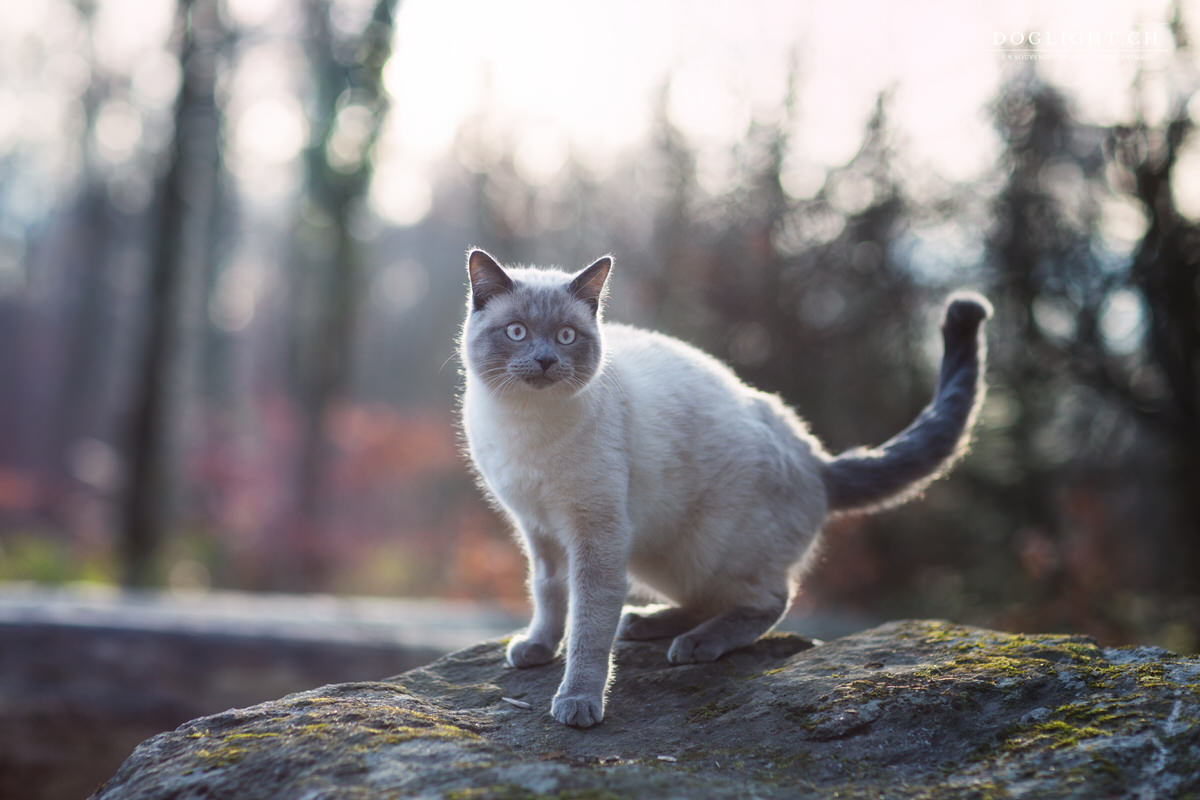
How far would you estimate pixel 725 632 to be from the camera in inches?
121

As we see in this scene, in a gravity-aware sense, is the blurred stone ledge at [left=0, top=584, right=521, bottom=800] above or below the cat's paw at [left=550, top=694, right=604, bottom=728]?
below

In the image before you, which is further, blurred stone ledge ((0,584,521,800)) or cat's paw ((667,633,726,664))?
blurred stone ledge ((0,584,521,800))

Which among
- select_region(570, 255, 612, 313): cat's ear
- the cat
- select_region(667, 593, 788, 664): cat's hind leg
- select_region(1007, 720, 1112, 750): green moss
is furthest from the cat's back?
select_region(1007, 720, 1112, 750): green moss

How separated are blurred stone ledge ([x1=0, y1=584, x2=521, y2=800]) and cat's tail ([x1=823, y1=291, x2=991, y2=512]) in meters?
2.56

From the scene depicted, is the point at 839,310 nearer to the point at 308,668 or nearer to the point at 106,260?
the point at 308,668

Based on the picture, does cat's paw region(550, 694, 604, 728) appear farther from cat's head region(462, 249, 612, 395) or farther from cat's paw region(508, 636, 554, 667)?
cat's head region(462, 249, 612, 395)

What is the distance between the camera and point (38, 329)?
24094mm

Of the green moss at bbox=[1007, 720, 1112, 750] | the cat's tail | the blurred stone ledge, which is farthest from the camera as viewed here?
the blurred stone ledge

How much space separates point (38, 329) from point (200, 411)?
33.5ft

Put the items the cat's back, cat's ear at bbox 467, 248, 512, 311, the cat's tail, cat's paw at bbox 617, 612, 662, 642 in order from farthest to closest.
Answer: the cat's tail → cat's paw at bbox 617, 612, 662, 642 → the cat's back → cat's ear at bbox 467, 248, 512, 311

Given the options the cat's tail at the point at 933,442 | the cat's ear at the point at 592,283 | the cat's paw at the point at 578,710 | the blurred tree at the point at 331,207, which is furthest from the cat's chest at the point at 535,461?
the blurred tree at the point at 331,207

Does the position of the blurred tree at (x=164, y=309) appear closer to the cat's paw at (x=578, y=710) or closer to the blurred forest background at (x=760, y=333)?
the blurred forest background at (x=760, y=333)

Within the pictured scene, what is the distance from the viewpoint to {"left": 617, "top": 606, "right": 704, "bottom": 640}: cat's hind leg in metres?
3.34

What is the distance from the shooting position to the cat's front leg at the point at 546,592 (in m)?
3.11
